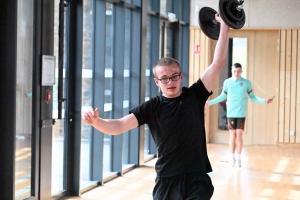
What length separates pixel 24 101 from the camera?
226 inches

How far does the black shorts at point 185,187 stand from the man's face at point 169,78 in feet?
1.54

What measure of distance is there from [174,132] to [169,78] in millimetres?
300

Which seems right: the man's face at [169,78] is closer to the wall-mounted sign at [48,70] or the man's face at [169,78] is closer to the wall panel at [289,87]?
the wall-mounted sign at [48,70]

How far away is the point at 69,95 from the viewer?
6922 mm

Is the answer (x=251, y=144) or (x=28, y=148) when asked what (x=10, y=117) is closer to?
→ (x=28, y=148)

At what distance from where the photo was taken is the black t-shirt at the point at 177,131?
334 cm

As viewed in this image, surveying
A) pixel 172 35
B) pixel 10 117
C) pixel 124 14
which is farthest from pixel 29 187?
pixel 172 35

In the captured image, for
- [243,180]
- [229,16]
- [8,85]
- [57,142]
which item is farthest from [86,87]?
[229,16]

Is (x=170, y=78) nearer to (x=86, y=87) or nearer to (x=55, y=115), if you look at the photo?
(x=55, y=115)

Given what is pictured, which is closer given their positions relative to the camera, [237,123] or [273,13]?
[237,123]

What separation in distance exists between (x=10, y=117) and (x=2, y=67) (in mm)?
455

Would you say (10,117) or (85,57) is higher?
(85,57)

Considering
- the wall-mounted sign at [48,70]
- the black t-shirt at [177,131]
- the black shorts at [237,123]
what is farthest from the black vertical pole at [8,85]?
the black shorts at [237,123]

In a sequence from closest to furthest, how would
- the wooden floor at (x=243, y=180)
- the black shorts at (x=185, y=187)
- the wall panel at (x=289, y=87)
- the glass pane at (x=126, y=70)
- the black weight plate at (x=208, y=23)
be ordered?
the black shorts at (x=185, y=187) < the black weight plate at (x=208, y=23) < the wooden floor at (x=243, y=180) < the glass pane at (x=126, y=70) < the wall panel at (x=289, y=87)
